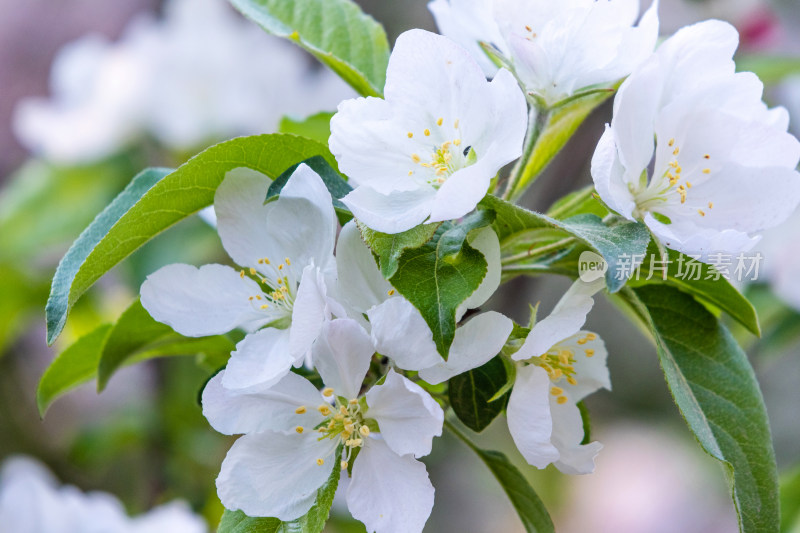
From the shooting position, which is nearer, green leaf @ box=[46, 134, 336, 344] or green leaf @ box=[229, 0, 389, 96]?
green leaf @ box=[46, 134, 336, 344]

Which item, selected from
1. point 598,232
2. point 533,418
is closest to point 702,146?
point 598,232

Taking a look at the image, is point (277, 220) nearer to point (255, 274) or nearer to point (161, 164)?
point (255, 274)

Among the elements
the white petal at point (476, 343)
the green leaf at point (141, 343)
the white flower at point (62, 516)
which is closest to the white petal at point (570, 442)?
the white petal at point (476, 343)

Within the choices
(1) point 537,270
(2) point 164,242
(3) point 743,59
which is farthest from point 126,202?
(3) point 743,59

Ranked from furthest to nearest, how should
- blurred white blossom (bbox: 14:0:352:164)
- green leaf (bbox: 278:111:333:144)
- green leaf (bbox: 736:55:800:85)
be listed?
1. blurred white blossom (bbox: 14:0:352:164)
2. green leaf (bbox: 736:55:800:85)
3. green leaf (bbox: 278:111:333:144)

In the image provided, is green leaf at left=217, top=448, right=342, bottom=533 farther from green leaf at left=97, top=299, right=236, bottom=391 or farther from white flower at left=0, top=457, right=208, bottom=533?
white flower at left=0, top=457, right=208, bottom=533

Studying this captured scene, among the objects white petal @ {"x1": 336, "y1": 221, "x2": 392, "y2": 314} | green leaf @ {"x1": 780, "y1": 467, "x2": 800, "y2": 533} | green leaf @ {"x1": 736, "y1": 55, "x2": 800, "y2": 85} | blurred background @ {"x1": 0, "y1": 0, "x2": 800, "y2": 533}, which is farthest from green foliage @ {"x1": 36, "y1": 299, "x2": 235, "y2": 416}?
green leaf @ {"x1": 736, "y1": 55, "x2": 800, "y2": 85}

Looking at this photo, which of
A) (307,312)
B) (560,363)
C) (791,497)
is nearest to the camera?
(307,312)
